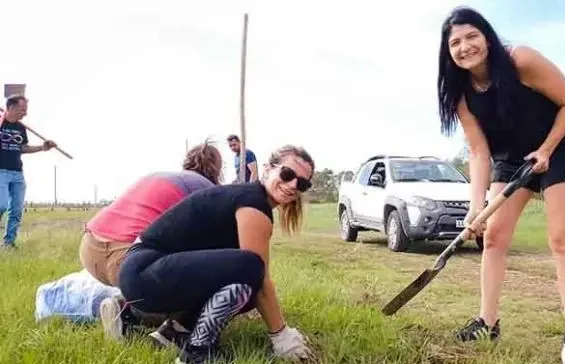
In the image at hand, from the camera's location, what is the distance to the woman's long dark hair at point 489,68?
3676 millimetres

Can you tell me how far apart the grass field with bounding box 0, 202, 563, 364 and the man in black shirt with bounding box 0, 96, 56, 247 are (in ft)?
1.41

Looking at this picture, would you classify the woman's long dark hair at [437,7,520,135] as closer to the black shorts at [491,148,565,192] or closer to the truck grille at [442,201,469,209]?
the black shorts at [491,148,565,192]

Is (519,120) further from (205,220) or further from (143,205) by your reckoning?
(143,205)

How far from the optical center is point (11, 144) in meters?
8.39

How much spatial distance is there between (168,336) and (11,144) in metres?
5.73

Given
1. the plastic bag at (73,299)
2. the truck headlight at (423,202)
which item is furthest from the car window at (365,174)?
the plastic bag at (73,299)

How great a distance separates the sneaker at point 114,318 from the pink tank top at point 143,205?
0.36m

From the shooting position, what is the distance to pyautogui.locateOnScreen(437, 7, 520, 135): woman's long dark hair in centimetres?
368

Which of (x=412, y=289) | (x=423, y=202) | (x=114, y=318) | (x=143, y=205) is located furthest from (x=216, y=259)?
(x=423, y=202)

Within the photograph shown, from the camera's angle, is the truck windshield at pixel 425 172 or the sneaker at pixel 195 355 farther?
the truck windshield at pixel 425 172

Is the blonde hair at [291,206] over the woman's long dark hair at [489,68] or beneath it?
beneath

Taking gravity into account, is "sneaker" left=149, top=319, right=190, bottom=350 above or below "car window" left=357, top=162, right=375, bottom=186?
above

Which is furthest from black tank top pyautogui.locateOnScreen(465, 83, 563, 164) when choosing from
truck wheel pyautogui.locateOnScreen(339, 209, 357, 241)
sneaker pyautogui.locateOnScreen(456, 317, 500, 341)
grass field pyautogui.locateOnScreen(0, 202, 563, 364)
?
truck wheel pyautogui.locateOnScreen(339, 209, 357, 241)

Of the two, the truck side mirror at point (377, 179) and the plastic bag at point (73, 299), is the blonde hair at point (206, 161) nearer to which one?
the plastic bag at point (73, 299)
